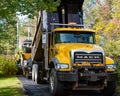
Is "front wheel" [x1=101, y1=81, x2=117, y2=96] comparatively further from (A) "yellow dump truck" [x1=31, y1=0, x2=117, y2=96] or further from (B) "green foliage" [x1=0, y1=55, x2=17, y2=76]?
(B) "green foliage" [x1=0, y1=55, x2=17, y2=76]

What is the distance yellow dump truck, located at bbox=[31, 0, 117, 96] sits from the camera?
14547 millimetres

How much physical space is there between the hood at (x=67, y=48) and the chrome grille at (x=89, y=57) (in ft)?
0.83

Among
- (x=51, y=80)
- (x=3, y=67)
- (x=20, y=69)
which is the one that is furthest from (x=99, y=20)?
(x=51, y=80)

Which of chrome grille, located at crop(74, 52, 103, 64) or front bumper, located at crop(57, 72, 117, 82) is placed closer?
front bumper, located at crop(57, 72, 117, 82)

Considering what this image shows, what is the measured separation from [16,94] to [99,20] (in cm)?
2096

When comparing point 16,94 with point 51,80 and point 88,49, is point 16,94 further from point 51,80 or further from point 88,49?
point 88,49

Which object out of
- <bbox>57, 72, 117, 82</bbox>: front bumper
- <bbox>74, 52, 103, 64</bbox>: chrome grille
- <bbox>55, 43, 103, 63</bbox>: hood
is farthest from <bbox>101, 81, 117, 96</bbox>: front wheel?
<bbox>55, 43, 103, 63</bbox>: hood

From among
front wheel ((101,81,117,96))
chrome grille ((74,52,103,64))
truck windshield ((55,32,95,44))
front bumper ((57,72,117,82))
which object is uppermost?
truck windshield ((55,32,95,44))

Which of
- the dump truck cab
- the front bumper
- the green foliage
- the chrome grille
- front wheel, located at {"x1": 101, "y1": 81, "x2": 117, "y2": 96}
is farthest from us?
the green foliage

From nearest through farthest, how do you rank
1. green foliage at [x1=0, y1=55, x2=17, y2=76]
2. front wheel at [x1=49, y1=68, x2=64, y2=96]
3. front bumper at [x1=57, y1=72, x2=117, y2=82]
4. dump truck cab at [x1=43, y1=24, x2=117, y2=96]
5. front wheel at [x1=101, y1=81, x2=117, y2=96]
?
front bumper at [x1=57, y1=72, x2=117, y2=82], dump truck cab at [x1=43, y1=24, x2=117, y2=96], front wheel at [x1=49, y1=68, x2=64, y2=96], front wheel at [x1=101, y1=81, x2=117, y2=96], green foliage at [x1=0, y1=55, x2=17, y2=76]

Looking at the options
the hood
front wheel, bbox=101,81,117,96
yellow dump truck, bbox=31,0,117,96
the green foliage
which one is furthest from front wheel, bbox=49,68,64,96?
the green foliage

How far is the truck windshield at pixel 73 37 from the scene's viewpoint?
16578 mm

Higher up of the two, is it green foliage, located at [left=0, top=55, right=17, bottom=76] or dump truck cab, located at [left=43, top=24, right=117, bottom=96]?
dump truck cab, located at [left=43, top=24, right=117, bottom=96]

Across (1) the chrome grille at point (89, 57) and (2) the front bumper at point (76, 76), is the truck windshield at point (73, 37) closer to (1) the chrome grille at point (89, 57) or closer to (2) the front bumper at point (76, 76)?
(1) the chrome grille at point (89, 57)
